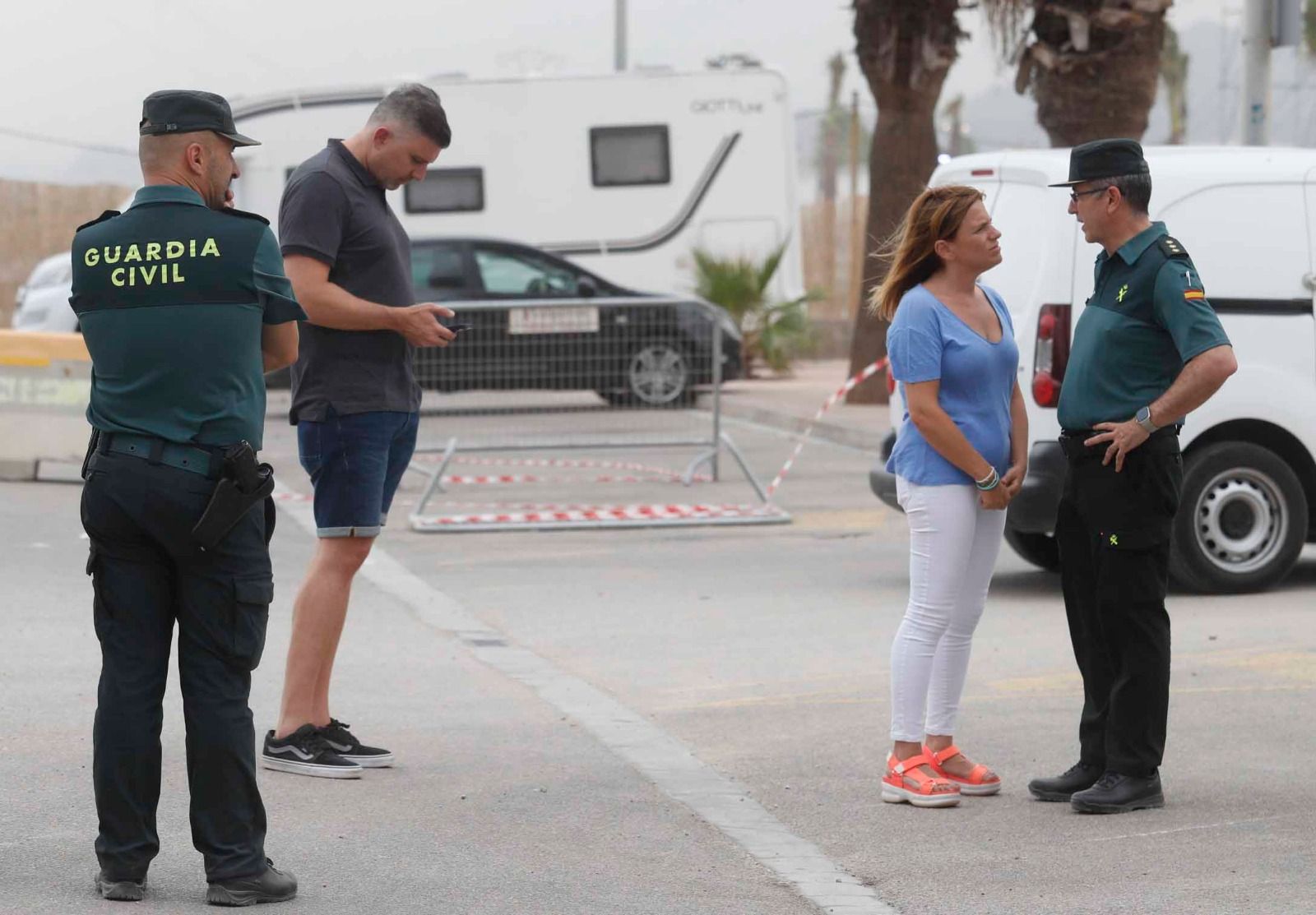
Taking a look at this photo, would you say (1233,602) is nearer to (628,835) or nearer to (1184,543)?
(1184,543)

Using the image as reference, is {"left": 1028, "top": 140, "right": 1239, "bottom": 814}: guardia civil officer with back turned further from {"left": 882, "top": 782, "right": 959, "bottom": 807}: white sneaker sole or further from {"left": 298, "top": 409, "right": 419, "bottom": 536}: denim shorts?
{"left": 298, "top": 409, "right": 419, "bottom": 536}: denim shorts

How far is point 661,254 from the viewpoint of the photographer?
24.5 meters

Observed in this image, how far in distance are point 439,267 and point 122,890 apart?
16.0 m

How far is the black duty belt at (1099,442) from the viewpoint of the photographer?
5.54 meters

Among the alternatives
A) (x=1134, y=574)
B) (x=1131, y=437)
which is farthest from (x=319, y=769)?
(x=1131, y=437)

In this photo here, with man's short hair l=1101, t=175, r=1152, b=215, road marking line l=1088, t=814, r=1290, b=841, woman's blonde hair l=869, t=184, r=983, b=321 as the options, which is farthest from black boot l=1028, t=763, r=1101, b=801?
man's short hair l=1101, t=175, r=1152, b=215

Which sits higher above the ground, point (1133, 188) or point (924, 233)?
point (1133, 188)

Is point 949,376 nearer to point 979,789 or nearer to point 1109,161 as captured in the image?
point 1109,161

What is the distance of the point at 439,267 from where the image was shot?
20.3 metres

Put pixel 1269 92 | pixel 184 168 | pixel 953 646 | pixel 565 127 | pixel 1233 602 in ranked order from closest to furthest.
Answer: pixel 184 168 → pixel 953 646 → pixel 1233 602 → pixel 1269 92 → pixel 565 127

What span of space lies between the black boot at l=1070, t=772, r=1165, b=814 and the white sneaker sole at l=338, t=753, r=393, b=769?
200 cm

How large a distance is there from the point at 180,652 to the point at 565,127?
19914 millimetres

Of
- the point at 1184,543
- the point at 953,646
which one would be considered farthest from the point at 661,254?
the point at 953,646

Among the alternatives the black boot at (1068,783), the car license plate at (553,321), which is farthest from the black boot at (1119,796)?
the car license plate at (553,321)
